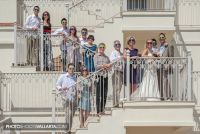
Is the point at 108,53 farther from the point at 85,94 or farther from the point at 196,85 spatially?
the point at 85,94

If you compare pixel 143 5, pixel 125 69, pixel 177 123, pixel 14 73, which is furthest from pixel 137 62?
pixel 143 5

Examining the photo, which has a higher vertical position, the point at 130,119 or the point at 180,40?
the point at 180,40

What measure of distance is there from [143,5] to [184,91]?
257 inches

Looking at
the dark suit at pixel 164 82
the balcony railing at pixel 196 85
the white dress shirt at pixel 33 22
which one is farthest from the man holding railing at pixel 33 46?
the balcony railing at pixel 196 85

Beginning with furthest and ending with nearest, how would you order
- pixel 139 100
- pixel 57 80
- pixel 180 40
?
pixel 180 40, pixel 57 80, pixel 139 100

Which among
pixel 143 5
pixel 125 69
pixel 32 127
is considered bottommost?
pixel 32 127

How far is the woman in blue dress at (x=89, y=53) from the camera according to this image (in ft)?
93.1

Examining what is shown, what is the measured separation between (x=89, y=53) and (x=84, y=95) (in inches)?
83.9

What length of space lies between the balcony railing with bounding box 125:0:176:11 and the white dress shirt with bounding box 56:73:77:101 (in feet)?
18.7

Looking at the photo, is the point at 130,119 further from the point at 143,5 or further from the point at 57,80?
the point at 143,5

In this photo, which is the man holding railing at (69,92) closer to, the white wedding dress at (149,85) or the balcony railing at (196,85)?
the white wedding dress at (149,85)

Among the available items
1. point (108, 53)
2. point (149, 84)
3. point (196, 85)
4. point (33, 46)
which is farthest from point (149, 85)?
point (108, 53)

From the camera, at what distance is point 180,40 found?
32.6 meters

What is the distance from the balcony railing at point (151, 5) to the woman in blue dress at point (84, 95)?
5823 mm
